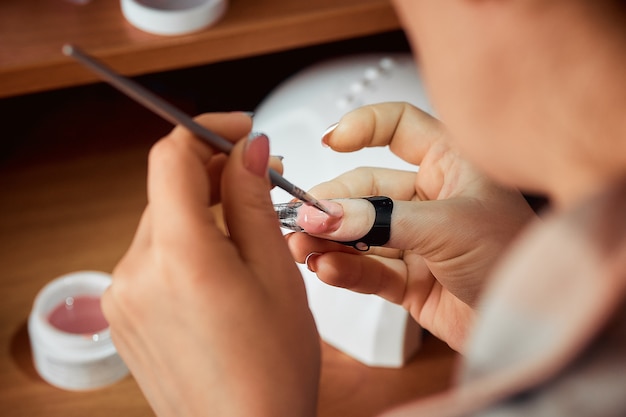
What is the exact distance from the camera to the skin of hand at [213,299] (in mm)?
327

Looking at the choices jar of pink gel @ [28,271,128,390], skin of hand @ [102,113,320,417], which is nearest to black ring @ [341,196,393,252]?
skin of hand @ [102,113,320,417]

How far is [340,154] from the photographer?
0.65 meters

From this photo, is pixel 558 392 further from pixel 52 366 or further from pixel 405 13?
pixel 52 366

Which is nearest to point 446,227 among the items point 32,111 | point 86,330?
point 86,330

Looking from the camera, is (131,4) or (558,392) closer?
(558,392)

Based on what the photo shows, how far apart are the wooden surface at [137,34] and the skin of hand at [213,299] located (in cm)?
31

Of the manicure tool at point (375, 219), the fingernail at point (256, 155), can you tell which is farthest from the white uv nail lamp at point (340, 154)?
the fingernail at point (256, 155)

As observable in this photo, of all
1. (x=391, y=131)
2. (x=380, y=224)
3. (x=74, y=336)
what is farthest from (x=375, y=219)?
(x=74, y=336)

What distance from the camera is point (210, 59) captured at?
0.67m

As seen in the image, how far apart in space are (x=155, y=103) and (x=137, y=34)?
35 cm

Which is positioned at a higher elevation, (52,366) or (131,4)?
(131,4)

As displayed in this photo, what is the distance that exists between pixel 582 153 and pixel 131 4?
47 centimetres

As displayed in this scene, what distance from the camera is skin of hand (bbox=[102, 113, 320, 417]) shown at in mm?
327

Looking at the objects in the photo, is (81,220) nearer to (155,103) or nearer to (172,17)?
(172,17)
